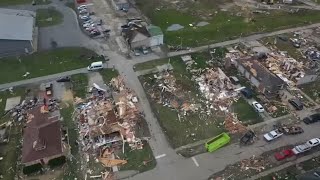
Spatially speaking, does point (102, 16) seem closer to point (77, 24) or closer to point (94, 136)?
point (77, 24)

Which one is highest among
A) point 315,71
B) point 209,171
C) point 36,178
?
point 315,71

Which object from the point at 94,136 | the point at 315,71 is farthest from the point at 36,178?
the point at 315,71

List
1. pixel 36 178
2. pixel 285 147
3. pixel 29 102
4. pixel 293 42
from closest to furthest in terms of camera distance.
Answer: pixel 36 178
pixel 285 147
pixel 29 102
pixel 293 42

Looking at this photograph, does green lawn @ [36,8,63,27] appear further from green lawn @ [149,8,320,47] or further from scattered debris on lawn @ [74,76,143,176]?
scattered debris on lawn @ [74,76,143,176]

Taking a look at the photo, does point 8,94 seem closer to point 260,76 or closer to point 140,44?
→ point 140,44

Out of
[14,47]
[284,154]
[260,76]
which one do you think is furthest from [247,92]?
[14,47]
